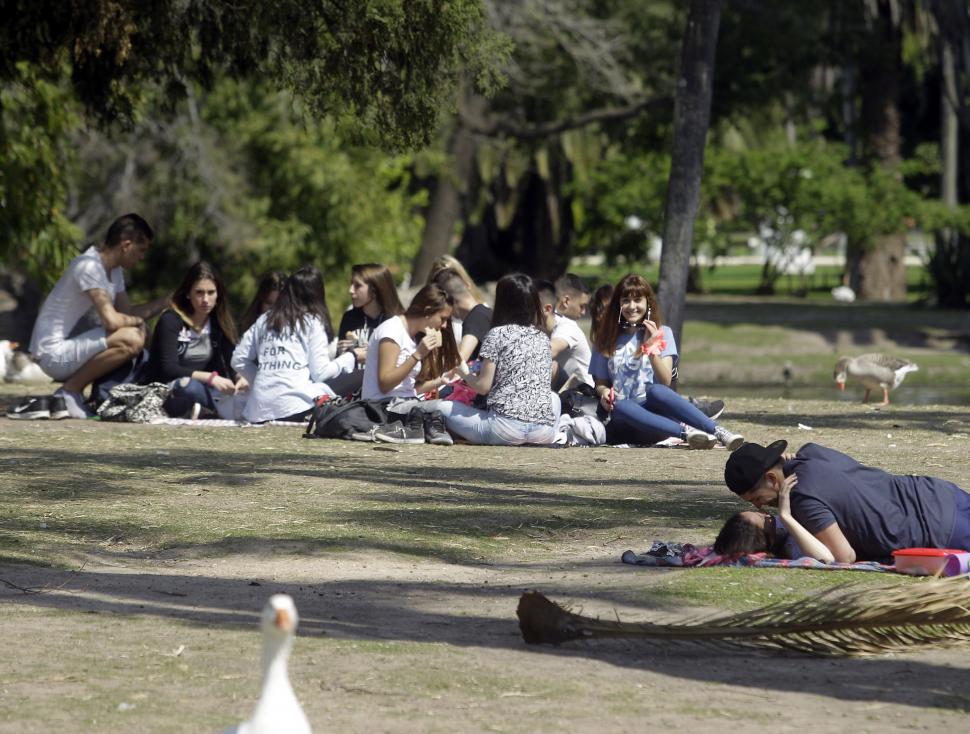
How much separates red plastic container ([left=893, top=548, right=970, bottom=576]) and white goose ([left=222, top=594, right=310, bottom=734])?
3746 mm

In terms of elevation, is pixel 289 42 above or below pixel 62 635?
above

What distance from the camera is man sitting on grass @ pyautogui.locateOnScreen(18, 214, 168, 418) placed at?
13.1m

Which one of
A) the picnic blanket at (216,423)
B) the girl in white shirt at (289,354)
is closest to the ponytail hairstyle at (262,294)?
the girl in white shirt at (289,354)

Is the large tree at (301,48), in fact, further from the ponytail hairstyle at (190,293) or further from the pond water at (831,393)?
the pond water at (831,393)

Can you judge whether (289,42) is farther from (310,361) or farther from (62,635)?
(62,635)

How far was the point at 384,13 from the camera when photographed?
1084 cm

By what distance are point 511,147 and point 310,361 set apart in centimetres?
2486

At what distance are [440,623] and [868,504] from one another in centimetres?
210

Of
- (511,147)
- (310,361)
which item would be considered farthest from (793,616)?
(511,147)

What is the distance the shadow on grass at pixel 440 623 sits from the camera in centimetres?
565

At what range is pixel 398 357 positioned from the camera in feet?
40.3

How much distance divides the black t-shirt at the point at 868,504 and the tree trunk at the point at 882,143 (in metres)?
26.8

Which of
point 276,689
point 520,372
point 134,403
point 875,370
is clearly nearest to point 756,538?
point 276,689

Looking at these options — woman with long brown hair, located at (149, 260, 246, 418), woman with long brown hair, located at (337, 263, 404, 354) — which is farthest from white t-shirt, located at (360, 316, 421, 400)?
woman with long brown hair, located at (149, 260, 246, 418)
